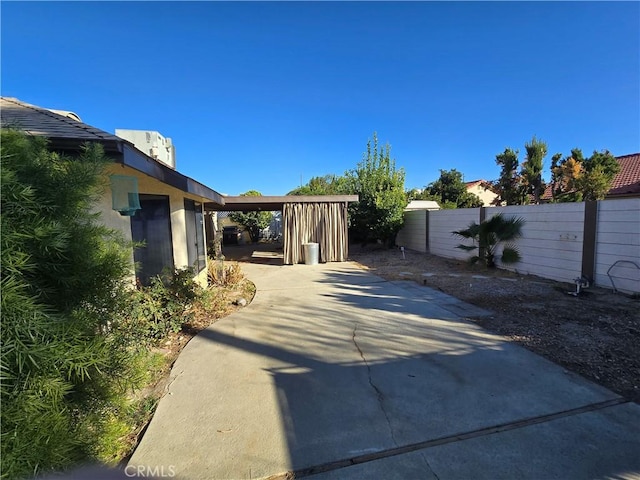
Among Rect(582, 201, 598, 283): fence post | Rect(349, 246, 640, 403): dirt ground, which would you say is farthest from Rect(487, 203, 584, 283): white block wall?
Rect(349, 246, 640, 403): dirt ground

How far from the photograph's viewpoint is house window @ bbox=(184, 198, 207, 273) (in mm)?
7083

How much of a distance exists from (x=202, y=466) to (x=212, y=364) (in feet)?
5.49

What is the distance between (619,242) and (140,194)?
887 centimetres

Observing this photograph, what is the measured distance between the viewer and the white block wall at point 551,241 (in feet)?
23.6

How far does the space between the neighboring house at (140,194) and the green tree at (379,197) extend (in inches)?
338

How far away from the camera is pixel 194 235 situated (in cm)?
772

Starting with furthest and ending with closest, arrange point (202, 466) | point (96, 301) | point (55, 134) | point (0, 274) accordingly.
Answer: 1. point (55, 134)
2. point (202, 466)
3. point (96, 301)
4. point (0, 274)

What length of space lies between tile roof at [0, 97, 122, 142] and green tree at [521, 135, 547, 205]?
72.3 ft

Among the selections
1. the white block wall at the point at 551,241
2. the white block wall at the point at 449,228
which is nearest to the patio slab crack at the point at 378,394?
the white block wall at the point at 551,241

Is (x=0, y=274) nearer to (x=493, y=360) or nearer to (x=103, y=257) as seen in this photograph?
(x=103, y=257)

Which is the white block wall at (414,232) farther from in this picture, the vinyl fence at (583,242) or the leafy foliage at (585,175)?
the leafy foliage at (585,175)

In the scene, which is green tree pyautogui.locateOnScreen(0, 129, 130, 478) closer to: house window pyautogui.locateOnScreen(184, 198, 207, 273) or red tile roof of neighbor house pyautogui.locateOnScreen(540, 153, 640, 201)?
house window pyautogui.locateOnScreen(184, 198, 207, 273)

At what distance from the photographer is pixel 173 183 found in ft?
14.2

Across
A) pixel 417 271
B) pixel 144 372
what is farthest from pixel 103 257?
pixel 417 271
